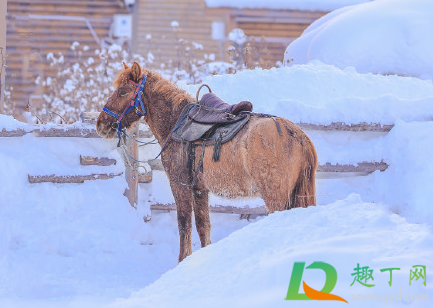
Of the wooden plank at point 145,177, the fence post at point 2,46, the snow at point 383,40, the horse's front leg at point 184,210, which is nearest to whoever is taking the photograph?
the horse's front leg at point 184,210

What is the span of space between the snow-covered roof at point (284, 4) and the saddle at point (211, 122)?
1353 centimetres

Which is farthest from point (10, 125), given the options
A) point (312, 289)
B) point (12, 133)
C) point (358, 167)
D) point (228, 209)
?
→ point (312, 289)

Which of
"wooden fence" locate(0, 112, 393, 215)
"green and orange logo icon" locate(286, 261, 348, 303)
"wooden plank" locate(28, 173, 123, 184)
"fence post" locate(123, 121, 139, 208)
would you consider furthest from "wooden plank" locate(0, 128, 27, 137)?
"green and orange logo icon" locate(286, 261, 348, 303)

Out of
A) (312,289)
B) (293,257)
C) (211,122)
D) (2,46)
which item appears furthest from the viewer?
(2,46)

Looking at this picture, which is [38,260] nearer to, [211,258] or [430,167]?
[211,258]

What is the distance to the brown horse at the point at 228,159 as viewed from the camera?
5188 mm

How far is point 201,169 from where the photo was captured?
5.95 meters

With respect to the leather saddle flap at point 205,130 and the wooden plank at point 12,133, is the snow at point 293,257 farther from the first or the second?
the wooden plank at point 12,133

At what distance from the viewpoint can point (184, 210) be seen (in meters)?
6.34

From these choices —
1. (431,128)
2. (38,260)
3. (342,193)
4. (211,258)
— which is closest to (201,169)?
(211,258)

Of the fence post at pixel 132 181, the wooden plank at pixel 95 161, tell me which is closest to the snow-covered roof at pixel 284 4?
the fence post at pixel 132 181

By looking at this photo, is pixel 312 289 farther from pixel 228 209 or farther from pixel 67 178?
pixel 67 178

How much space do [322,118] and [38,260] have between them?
362 cm

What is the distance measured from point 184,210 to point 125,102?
116 centimetres
